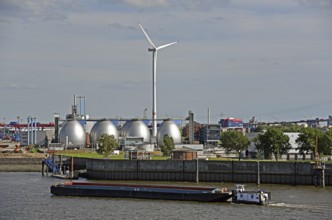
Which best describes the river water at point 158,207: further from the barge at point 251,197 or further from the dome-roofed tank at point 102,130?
the dome-roofed tank at point 102,130

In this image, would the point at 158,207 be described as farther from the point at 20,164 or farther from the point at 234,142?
the point at 20,164

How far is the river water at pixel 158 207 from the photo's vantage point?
2122 inches

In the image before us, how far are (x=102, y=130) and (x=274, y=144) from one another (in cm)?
7415

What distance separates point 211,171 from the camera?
82938 millimetres

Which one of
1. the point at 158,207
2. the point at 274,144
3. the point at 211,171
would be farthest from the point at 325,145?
the point at 158,207

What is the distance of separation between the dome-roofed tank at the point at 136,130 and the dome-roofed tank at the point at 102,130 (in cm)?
240

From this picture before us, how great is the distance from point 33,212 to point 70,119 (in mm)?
121449

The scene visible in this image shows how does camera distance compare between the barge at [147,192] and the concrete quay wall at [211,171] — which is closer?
the barge at [147,192]

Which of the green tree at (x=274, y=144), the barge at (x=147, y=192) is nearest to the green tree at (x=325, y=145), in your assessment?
the green tree at (x=274, y=144)

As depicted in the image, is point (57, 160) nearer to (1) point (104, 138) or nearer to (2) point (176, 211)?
(1) point (104, 138)

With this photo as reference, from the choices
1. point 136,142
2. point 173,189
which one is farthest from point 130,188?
point 136,142

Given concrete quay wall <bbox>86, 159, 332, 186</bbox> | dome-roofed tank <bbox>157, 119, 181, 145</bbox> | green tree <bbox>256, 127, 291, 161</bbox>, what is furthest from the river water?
dome-roofed tank <bbox>157, 119, 181, 145</bbox>

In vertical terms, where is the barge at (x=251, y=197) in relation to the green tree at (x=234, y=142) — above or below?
below

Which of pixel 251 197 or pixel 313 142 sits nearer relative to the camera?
pixel 251 197
